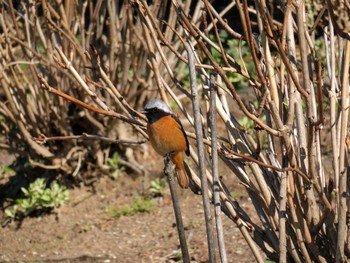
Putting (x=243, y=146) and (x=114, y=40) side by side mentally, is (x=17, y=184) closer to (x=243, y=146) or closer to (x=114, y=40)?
(x=114, y=40)

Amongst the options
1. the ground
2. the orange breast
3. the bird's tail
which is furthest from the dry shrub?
the ground

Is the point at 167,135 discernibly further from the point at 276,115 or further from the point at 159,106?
the point at 276,115

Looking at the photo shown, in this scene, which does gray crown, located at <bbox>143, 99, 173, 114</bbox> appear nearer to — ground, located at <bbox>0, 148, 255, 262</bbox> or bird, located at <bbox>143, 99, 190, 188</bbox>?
bird, located at <bbox>143, 99, 190, 188</bbox>

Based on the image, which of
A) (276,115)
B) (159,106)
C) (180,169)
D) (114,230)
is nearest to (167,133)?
(159,106)

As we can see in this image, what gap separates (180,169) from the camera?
12.1 ft

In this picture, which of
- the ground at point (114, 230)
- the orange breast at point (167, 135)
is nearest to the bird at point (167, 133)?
the orange breast at point (167, 135)

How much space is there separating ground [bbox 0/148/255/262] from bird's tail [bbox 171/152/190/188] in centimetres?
138

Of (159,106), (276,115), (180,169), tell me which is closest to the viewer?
(276,115)

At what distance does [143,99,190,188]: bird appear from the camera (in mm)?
3480

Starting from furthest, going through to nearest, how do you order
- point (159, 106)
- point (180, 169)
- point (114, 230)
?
point (114, 230)
point (180, 169)
point (159, 106)

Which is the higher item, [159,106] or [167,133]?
[159,106]

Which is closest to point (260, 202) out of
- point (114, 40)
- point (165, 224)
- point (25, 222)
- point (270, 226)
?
point (270, 226)

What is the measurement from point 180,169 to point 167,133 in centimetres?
25

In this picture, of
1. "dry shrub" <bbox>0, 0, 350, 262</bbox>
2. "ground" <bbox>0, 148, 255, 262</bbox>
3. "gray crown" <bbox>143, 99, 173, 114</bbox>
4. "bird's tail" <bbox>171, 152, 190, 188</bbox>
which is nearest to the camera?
"dry shrub" <bbox>0, 0, 350, 262</bbox>
